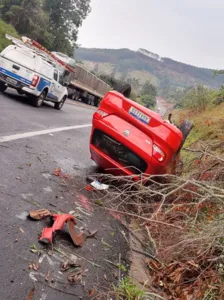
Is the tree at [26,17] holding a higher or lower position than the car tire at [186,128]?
higher

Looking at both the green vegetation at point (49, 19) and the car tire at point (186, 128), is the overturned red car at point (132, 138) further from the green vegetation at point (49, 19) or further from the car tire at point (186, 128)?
the green vegetation at point (49, 19)

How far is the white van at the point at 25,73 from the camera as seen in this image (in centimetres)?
→ 1378

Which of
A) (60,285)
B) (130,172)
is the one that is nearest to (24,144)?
(130,172)

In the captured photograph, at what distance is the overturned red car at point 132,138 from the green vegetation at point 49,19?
38.0 meters

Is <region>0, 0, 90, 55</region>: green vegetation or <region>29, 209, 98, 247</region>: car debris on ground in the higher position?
<region>0, 0, 90, 55</region>: green vegetation

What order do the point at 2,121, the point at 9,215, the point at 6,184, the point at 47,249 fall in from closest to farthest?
the point at 47,249 → the point at 9,215 → the point at 6,184 → the point at 2,121

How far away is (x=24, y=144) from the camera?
6.90 meters

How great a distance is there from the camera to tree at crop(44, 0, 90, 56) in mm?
51309

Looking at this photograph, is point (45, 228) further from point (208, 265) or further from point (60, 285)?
point (208, 265)

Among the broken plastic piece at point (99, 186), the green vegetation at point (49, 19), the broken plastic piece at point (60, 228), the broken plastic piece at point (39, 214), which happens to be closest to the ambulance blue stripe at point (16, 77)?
the broken plastic piece at point (99, 186)

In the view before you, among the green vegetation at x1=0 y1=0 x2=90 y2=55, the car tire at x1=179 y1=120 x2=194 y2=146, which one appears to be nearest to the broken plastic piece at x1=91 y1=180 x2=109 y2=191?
the car tire at x1=179 y1=120 x2=194 y2=146

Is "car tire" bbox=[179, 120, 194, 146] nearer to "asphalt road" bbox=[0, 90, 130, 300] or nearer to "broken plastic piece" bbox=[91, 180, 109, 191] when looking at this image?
"broken plastic piece" bbox=[91, 180, 109, 191]

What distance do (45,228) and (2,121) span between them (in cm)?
526

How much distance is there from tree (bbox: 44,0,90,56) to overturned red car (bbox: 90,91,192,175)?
4706 cm
